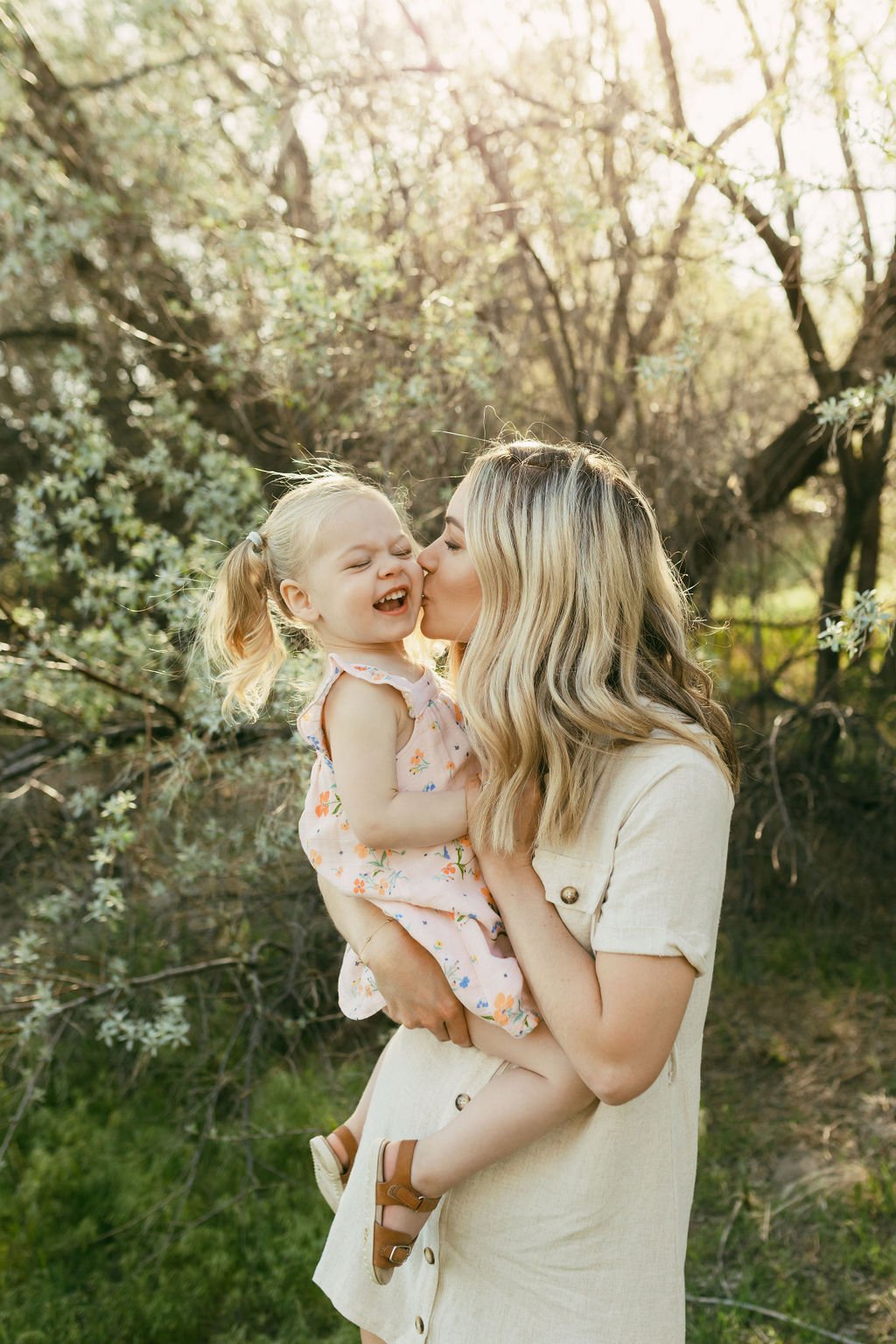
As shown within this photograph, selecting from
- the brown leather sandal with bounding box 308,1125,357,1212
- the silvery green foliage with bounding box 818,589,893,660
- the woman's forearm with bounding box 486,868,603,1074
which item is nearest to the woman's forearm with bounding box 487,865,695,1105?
the woman's forearm with bounding box 486,868,603,1074

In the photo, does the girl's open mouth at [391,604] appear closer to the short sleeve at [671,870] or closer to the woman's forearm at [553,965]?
the woman's forearm at [553,965]

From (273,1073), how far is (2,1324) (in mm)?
1141

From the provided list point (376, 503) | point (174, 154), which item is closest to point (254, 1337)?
point (376, 503)

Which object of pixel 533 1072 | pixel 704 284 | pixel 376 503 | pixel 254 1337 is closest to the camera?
pixel 533 1072

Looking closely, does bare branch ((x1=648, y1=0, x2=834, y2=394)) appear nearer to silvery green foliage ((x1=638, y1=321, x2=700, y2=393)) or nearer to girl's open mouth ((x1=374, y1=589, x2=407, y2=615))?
silvery green foliage ((x1=638, y1=321, x2=700, y2=393))

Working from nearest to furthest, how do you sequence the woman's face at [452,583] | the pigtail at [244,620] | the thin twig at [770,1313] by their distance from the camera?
the woman's face at [452,583] → the pigtail at [244,620] → the thin twig at [770,1313]

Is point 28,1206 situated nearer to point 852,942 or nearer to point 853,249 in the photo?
point 852,942

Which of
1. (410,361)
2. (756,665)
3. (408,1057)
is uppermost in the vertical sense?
(410,361)

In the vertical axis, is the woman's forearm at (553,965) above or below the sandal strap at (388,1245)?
above

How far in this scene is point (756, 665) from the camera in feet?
16.2

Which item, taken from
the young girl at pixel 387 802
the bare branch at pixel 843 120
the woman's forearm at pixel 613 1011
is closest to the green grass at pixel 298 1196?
the young girl at pixel 387 802

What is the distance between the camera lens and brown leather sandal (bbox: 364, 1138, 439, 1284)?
165cm

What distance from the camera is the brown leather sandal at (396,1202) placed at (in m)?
1.65

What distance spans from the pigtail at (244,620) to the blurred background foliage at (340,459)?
0.81 m
